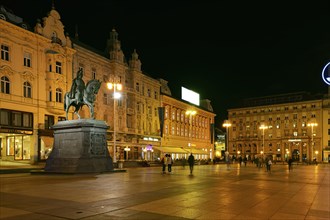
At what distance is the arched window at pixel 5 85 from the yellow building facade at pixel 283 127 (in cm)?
9695

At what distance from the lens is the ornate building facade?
138 feet

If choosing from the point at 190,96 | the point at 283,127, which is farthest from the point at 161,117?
the point at 283,127

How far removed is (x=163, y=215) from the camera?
954cm

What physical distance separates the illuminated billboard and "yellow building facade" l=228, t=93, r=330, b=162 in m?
39.1

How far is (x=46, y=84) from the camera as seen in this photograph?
47125mm

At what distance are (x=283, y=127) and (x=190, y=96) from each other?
5388 cm

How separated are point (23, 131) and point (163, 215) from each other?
37739mm

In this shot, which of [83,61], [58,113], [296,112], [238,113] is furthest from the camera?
[238,113]

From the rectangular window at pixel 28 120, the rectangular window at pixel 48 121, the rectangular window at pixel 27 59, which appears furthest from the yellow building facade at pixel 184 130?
the rectangular window at pixel 27 59

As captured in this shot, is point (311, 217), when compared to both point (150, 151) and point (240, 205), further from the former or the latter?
point (150, 151)

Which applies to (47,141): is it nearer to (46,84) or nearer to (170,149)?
(46,84)

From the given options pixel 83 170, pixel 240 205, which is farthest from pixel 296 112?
pixel 240 205

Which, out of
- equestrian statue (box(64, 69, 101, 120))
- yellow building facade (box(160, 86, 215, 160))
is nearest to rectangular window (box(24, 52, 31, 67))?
equestrian statue (box(64, 69, 101, 120))

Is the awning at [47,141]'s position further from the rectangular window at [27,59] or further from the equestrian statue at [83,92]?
the equestrian statue at [83,92]
